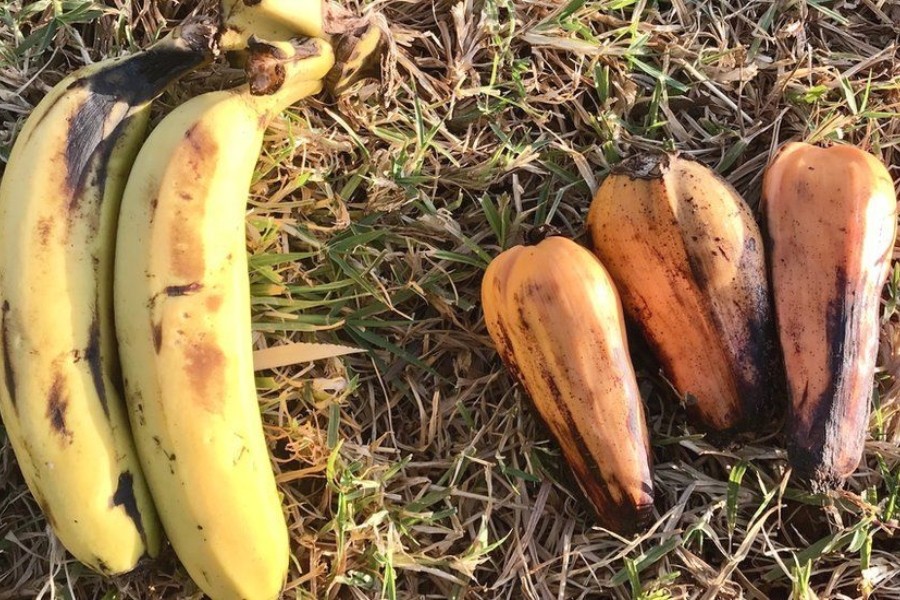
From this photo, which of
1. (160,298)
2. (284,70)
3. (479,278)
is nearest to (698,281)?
(479,278)

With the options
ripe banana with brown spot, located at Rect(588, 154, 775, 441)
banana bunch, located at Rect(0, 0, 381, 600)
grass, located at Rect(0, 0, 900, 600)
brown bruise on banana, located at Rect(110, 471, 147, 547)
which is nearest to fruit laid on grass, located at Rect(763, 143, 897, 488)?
ripe banana with brown spot, located at Rect(588, 154, 775, 441)

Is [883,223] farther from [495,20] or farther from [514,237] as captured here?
[495,20]

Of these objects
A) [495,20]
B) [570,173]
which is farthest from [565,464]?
[495,20]

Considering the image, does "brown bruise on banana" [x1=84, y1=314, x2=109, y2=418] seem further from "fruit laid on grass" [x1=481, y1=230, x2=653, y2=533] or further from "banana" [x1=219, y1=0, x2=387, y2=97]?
"fruit laid on grass" [x1=481, y1=230, x2=653, y2=533]

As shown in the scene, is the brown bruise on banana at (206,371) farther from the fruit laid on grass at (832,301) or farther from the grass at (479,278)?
Result: the fruit laid on grass at (832,301)

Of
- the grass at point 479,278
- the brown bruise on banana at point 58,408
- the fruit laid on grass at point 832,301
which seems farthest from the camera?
the grass at point 479,278

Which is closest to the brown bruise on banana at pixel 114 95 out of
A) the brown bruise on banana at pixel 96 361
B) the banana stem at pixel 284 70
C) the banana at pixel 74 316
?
the banana at pixel 74 316
